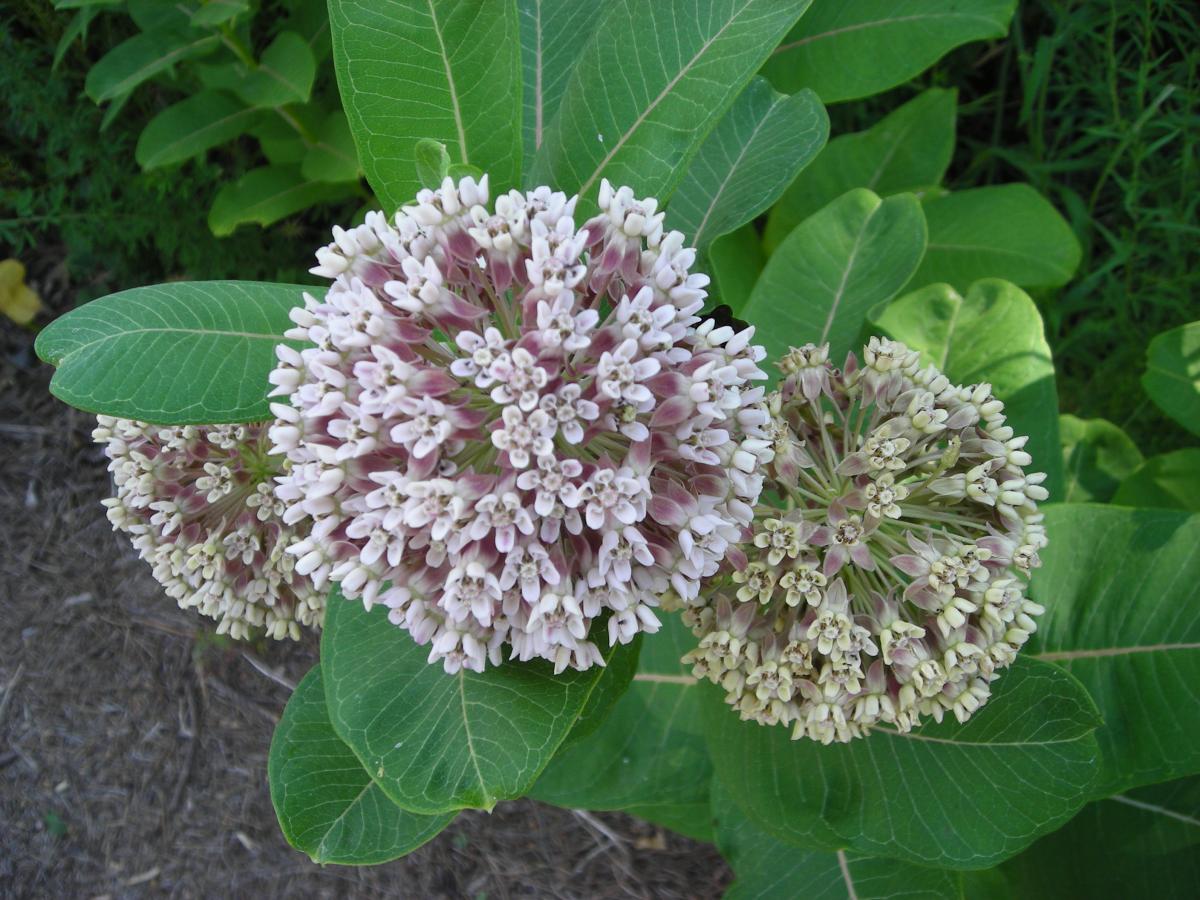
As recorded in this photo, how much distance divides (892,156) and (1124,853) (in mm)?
2312

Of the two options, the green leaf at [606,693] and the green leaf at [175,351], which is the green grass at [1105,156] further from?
the green leaf at [175,351]

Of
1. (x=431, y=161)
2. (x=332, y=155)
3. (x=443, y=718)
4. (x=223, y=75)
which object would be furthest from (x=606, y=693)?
(x=223, y=75)

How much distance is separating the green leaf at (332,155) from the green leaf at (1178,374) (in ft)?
8.41

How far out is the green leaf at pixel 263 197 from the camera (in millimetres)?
3281

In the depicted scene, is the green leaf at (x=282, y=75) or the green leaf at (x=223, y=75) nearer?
the green leaf at (x=282, y=75)

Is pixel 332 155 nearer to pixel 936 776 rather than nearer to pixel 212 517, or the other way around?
pixel 212 517

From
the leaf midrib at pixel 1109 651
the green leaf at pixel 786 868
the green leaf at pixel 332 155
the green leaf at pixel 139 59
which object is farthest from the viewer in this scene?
the green leaf at pixel 332 155

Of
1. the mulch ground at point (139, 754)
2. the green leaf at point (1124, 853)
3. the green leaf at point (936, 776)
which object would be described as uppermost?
the green leaf at point (936, 776)

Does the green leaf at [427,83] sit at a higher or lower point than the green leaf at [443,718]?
higher

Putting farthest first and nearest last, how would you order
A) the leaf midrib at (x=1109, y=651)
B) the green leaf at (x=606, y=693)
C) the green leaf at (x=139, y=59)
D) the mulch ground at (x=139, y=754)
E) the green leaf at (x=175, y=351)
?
1. the mulch ground at (x=139, y=754)
2. the green leaf at (x=139, y=59)
3. the leaf midrib at (x=1109, y=651)
4. the green leaf at (x=606, y=693)
5. the green leaf at (x=175, y=351)

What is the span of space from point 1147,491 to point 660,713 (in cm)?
170

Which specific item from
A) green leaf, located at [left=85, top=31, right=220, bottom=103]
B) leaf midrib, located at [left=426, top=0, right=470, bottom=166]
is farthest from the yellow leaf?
leaf midrib, located at [left=426, top=0, right=470, bottom=166]

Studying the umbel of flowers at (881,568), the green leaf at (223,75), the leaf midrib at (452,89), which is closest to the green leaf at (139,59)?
the green leaf at (223,75)

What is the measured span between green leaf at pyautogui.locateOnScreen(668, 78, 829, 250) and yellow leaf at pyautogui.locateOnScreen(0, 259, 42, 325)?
10.8 feet
